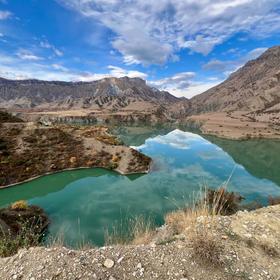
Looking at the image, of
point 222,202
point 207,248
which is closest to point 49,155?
point 222,202

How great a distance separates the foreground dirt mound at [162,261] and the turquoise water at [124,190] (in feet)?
48.5

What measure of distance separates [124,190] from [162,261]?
39523mm

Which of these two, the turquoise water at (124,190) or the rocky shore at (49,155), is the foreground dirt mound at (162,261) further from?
the rocky shore at (49,155)

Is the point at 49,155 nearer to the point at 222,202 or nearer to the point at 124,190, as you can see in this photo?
the point at 124,190

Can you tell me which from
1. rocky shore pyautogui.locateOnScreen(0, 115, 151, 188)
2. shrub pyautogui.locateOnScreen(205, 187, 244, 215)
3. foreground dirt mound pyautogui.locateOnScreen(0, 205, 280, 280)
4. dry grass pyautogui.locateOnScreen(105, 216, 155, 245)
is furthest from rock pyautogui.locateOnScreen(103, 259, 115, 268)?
rocky shore pyautogui.locateOnScreen(0, 115, 151, 188)

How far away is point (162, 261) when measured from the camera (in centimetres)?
858

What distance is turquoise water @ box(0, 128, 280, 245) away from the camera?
113 feet

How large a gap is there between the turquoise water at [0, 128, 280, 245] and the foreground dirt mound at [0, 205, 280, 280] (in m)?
14.8

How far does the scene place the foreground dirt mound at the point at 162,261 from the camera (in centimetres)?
788

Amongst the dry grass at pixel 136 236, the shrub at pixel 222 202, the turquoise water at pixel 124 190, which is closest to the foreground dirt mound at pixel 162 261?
the shrub at pixel 222 202

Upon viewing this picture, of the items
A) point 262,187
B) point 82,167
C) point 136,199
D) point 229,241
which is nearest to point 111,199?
point 136,199

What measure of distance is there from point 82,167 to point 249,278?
5528 cm

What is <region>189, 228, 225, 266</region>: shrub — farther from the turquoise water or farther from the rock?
the turquoise water

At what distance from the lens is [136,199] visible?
4275 cm
